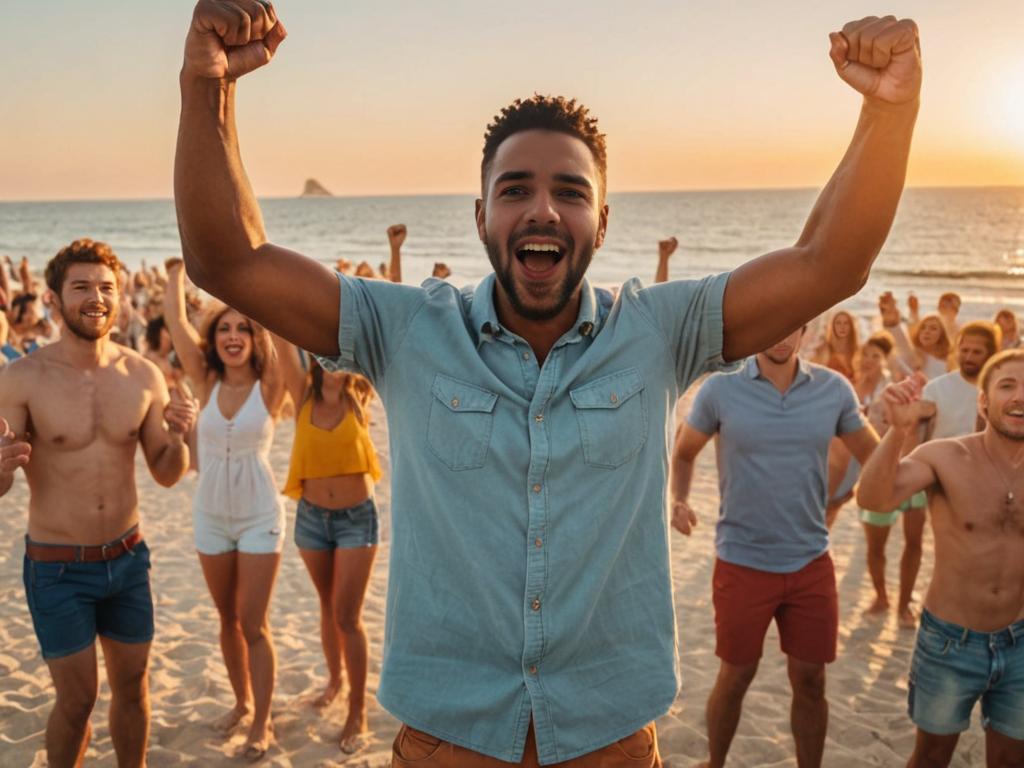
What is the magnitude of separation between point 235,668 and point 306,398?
1642 millimetres

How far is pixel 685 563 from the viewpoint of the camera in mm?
7555

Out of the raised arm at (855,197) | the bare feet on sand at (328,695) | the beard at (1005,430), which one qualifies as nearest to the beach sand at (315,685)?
the bare feet on sand at (328,695)

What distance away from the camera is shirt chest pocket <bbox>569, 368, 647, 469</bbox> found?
192 cm

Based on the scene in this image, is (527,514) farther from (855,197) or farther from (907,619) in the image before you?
(907,619)

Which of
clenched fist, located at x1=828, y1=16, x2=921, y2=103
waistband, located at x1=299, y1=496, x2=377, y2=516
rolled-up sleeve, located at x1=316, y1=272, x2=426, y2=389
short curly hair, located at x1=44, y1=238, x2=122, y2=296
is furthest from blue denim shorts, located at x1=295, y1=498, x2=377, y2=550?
clenched fist, located at x1=828, y1=16, x2=921, y2=103

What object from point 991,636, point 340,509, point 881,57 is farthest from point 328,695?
point 881,57

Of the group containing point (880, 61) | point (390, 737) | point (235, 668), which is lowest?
point (390, 737)

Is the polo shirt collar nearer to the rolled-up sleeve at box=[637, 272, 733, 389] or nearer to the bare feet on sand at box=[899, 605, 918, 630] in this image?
the rolled-up sleeve at box=[637, 272, 733, 389]

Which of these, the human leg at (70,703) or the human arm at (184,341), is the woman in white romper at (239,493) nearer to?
the human arm at (184,341)

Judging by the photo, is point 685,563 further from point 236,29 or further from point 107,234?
point 107,234

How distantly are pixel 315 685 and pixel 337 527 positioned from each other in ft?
4.46

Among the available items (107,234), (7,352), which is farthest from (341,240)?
(7,352)

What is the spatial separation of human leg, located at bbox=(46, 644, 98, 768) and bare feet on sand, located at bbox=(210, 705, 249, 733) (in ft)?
3.39

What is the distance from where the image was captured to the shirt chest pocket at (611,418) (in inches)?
75.5
